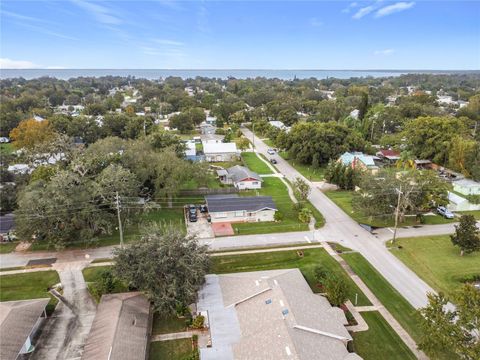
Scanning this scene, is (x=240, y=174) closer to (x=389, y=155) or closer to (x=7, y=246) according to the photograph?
(x=7, y=246)

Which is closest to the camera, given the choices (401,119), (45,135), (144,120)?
(45,135)

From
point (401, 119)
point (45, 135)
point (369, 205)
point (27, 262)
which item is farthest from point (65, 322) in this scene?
point (401, 119)

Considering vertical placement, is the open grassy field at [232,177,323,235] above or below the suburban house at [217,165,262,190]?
below

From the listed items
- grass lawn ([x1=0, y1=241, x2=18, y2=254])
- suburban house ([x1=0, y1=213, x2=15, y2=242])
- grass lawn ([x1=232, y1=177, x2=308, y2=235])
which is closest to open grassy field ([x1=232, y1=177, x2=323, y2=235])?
grass lawn ([x1=232, y1=177, x2=308, y2=235])

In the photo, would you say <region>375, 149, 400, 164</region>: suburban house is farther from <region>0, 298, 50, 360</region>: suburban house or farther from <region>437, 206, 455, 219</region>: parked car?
A: <region>0, 298, 50, 360</region>: suburban house

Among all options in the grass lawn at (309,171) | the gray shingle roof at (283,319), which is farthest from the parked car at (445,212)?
the gray shingle roof at (283,319)

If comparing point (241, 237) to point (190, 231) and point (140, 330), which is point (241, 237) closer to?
point (190, 231)
